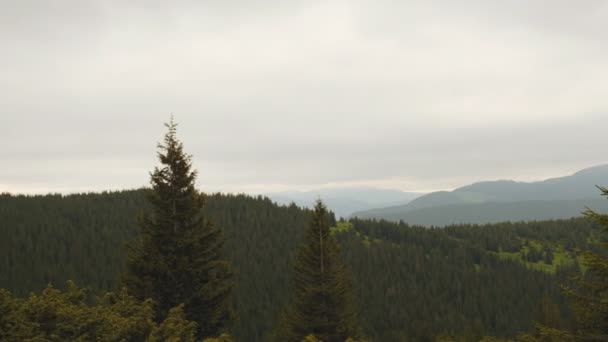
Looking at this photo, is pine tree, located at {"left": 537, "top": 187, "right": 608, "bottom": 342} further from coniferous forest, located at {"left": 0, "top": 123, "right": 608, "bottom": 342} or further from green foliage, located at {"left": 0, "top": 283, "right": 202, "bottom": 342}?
green foliage, located at {"left": 0, "top": 283, "right": 202, "bottom": 342}

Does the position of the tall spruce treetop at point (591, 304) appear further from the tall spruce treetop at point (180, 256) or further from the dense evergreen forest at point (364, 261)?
the dense evergreen forest at point (364, 261)

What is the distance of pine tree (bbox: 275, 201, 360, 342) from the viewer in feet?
89.7

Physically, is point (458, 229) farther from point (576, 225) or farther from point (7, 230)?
point (7, 230)

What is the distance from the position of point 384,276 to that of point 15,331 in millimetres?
97427

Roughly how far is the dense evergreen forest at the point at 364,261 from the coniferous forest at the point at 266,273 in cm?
45

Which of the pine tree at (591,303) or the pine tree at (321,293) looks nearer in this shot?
the pine tree at (591,303)

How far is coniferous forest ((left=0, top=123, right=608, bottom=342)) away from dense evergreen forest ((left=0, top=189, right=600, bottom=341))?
1.47 feet

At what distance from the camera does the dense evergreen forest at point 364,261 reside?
83750mm

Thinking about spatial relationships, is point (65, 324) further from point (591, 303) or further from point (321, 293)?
point (321, 293)

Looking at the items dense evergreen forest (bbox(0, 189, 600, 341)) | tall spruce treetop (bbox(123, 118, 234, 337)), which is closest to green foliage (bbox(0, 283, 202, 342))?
tall spruce treetop (bbox(123, 118, 234, 337))

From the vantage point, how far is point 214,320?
20578mm

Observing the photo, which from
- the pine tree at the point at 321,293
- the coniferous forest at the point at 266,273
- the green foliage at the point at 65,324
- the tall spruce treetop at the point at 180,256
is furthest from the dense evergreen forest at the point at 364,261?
the green foliage at the point at 65,324

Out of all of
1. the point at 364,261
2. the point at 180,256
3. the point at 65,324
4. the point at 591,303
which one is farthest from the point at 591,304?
the point at 364,261

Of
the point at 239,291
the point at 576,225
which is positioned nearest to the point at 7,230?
the point at 239,291
